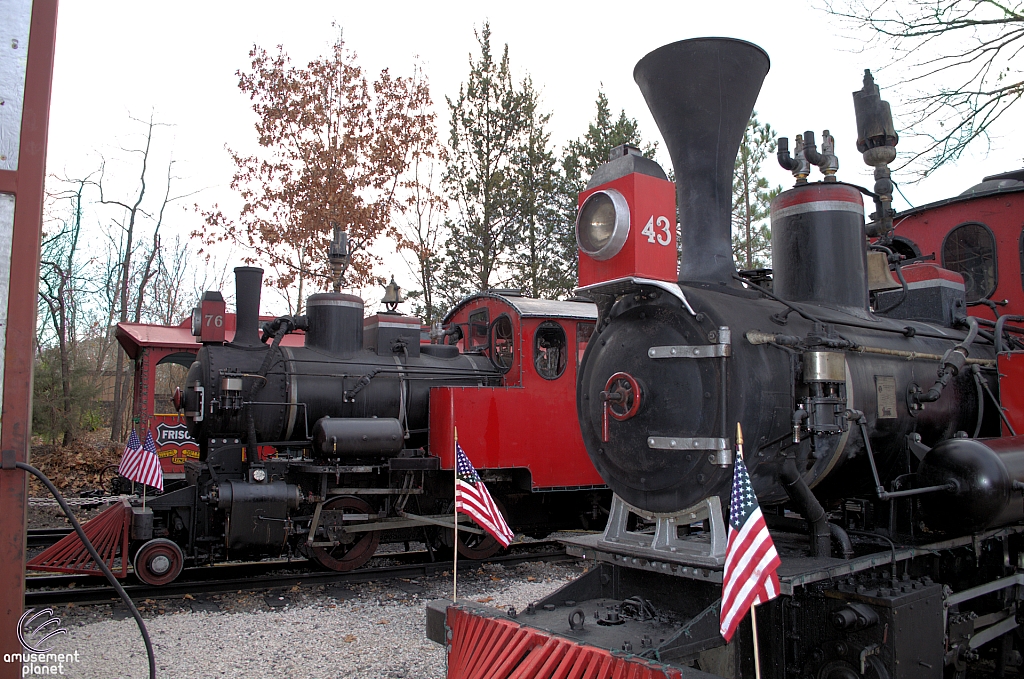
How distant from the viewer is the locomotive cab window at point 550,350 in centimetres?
832

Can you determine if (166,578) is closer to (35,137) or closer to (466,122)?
(35,137)

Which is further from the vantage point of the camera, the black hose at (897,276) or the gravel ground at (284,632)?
the black hose at (897,276)

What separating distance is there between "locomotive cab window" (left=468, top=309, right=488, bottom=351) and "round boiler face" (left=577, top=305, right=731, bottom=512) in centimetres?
565

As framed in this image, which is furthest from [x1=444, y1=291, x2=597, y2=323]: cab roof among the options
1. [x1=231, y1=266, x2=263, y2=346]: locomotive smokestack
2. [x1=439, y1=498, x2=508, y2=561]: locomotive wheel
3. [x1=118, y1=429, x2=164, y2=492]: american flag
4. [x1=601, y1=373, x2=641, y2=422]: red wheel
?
[x1=601, y1=373, x2=641, y2=422]: red wheel

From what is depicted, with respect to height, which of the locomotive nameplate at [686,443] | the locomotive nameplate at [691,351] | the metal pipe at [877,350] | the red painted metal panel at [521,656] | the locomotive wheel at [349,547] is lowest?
the locomotive wheel at [349,547]

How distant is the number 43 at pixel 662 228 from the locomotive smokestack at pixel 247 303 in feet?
18.2

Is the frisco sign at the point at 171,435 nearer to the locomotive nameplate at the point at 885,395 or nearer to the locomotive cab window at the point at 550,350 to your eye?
the locomotive cab window at the point at 550,350

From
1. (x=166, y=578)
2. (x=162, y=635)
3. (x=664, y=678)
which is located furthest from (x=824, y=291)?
(x=166, y=578)

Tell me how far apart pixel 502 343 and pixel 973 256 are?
16.8 feet

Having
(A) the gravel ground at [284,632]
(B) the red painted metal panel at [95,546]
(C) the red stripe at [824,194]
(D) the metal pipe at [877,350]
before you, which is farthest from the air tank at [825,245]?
(B) the red painted metal panel at [95,546]

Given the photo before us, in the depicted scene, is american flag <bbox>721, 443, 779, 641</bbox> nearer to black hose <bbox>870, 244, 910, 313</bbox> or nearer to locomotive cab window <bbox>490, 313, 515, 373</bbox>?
black hose <bbox>870, 244, 910, 313</bbox>

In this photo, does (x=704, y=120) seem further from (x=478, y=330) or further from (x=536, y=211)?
(x=536, y=211)

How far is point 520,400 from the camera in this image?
797cm

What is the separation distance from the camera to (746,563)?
8.63 ft
